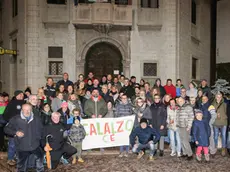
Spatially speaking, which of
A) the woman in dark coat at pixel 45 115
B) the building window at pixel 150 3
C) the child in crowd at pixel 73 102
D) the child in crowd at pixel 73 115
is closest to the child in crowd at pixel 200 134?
the child in crowd at pixel 73 115

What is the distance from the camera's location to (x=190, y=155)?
29.8 ft

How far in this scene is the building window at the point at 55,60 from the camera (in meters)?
17.9

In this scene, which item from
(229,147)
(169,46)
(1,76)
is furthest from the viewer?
(1,76)

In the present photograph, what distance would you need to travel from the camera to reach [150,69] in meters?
18.6

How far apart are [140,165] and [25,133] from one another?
10.2 feet

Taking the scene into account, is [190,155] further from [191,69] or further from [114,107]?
[191,69]

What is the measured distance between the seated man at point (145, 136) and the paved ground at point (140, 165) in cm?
31

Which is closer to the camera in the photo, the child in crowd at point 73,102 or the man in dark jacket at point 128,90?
the child in crowd at point 73,102

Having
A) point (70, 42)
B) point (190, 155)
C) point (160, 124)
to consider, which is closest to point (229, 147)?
point (190, 155)

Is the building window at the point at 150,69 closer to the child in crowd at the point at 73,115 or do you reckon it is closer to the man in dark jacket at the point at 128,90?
the man in dark jacket at the point at 128,90

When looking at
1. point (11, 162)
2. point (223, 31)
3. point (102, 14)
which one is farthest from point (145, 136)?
point (223, 31)

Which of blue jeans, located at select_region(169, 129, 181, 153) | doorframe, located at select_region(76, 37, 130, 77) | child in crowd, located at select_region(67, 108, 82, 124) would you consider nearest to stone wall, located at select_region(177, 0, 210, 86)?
doorframe, located at select_region(76, 37, 130, 77)

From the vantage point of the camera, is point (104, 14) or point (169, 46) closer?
point (104, 14)

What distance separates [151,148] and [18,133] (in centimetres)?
382
